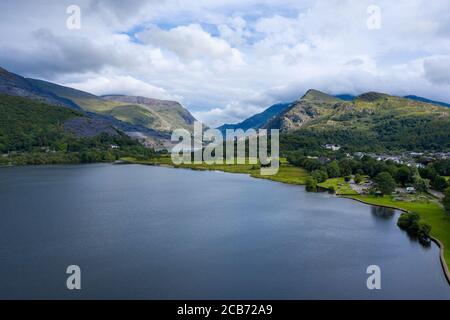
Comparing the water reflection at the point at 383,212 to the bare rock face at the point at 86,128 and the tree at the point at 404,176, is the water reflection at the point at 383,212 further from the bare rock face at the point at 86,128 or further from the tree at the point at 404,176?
the bare rock face at the point at 86,128

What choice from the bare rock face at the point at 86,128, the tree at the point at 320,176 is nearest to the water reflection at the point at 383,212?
the tree at the point at 320,176

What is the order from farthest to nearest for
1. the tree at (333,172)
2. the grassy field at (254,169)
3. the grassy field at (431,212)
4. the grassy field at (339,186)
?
1. the grassy field at (254,169)
2. the tree at (333,172)
3. the grassy field at (339,186)
4. the grassy field at (431,212)

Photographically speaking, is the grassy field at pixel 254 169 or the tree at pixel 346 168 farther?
the grassy field at pixel 254 169

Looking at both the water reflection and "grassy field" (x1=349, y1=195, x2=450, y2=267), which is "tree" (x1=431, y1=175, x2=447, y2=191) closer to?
"grassy field" (x1=349, y1=195, x2=450, y2=267)

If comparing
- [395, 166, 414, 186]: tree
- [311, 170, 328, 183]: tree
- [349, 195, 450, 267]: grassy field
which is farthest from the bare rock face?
[349, 195, 450, 267]: grassy field

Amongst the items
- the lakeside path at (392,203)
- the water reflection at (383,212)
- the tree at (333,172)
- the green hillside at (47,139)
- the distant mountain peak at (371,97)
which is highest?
the distant mountain peak at (371,97)

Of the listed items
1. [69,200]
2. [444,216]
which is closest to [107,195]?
[69,200]
